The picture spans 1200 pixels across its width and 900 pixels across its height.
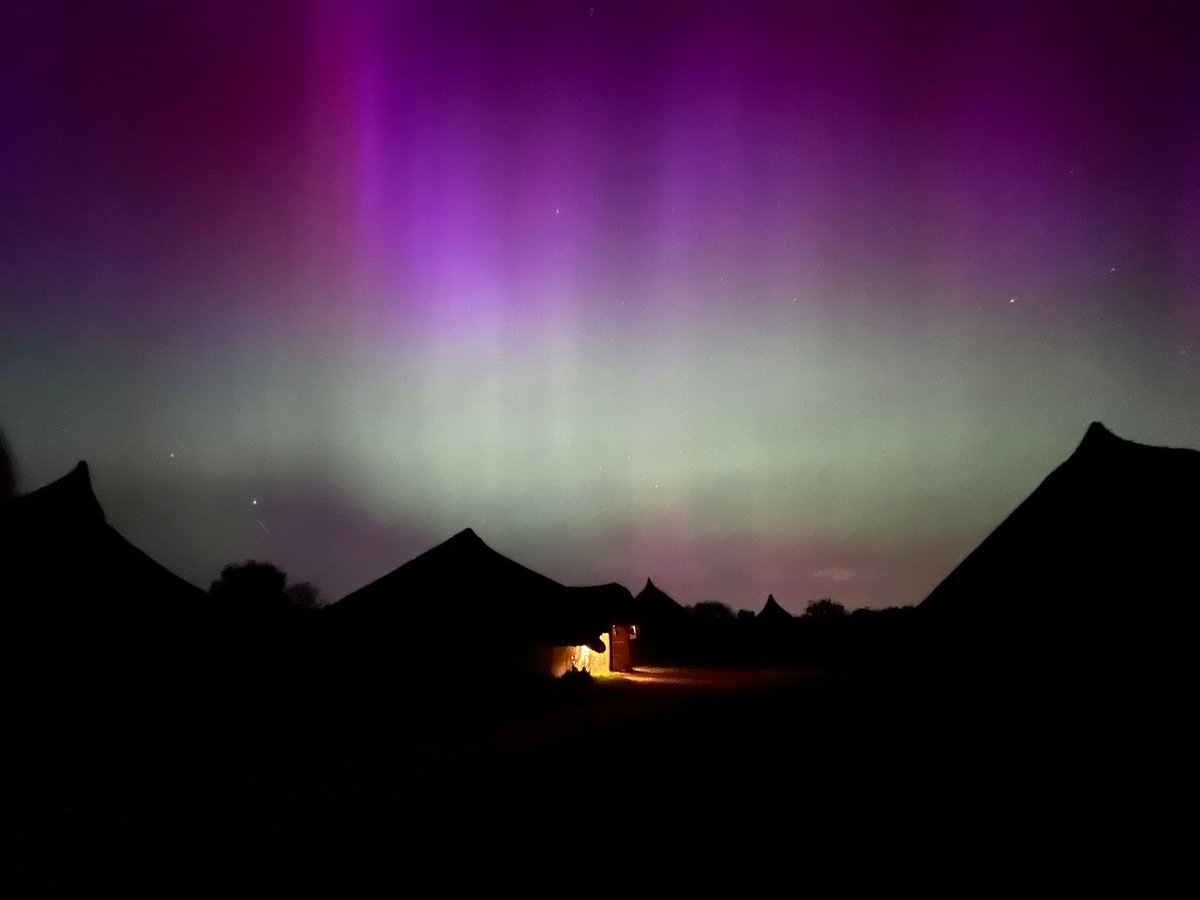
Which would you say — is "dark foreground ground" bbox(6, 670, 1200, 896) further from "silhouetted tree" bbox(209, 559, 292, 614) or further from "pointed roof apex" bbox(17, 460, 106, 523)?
"silhouetted tree" bbox(209, 559, 292, 614)

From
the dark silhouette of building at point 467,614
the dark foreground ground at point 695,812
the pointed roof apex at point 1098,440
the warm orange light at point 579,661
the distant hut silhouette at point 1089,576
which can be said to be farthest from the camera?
the warm orange light at point 579,661

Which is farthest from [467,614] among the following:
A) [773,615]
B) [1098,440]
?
[773,615]

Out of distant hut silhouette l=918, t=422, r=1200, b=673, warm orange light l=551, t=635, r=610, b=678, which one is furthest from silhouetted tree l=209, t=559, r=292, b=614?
distant hut silhouette l=918, t=422, r=1200, b=673

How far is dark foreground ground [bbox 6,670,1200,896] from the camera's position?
21.1ft

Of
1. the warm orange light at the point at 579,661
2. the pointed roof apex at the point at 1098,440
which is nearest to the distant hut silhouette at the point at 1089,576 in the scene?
the pointed roof apex at the point at 1098,440

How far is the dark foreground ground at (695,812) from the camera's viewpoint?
6.44 metres

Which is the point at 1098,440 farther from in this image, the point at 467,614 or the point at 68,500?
the point at 467,614

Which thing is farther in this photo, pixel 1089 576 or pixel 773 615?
pixel 773 615

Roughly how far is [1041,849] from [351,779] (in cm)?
912

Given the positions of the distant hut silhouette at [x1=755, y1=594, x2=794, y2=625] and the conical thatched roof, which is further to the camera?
the distant hut silhouette at [x1=755, y1=594, x2=794, y2=625]

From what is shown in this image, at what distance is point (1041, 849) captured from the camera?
6.63 m

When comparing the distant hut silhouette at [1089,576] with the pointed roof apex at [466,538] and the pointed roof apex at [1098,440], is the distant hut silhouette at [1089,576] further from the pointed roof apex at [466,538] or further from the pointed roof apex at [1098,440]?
the pointed roof apex at [466,538]

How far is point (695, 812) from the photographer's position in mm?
8500

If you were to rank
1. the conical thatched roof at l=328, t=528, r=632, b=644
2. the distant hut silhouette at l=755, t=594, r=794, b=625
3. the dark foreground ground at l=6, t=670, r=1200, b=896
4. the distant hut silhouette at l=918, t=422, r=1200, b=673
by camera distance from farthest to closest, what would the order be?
1. the distant hut silhouette at l=755, t=594, r=794, b=625
2. the conical thatched roof at l=328, t=528, r=632, b=644
3. the dark foreground ground at l=6, t=670, r=1200, b=896
4. the distant hut silhouette at l=918, t=422, r=1200, b=673
